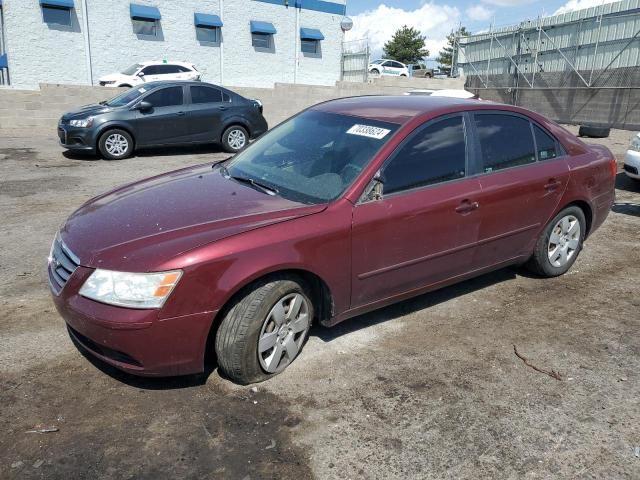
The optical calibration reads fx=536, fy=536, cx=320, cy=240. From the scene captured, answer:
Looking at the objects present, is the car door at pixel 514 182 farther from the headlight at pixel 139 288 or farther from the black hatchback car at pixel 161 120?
the black hatchback car at pixel 161 120

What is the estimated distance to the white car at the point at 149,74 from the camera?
18406mm

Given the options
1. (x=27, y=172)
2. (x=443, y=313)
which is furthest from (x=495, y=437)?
(x=27, y=172)

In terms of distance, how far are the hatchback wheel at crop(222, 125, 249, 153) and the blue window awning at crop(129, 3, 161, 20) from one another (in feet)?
38.2

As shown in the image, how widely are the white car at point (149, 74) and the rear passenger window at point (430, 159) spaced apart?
16408 mm

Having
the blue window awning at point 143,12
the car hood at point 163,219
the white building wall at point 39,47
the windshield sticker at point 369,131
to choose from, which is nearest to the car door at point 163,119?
the car hood at point 163,219

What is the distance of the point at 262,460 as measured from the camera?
255 centimetres

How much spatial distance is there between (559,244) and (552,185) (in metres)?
0.64

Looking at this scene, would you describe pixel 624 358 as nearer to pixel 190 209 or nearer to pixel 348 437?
pixel 348 437

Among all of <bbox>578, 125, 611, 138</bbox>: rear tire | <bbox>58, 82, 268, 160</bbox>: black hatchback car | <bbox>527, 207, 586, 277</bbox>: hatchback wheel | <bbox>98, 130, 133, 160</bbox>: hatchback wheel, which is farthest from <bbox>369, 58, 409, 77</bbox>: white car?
<bbox>527, 207, 586, 277</bbox>: hatchback wheel

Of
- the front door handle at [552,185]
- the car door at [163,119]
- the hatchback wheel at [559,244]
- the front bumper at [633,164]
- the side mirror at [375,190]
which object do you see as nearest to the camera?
the side mirror at [375,190]

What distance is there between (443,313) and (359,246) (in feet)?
4.02

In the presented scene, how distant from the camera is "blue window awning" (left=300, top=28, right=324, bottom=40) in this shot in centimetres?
2603

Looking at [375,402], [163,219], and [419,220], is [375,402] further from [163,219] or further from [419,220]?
[163,219]

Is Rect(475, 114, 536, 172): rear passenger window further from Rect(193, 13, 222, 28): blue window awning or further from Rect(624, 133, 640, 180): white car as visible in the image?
Rect(193, 13, 222, 28): blue window awning
